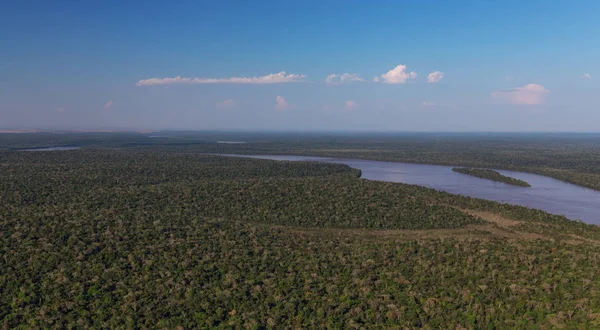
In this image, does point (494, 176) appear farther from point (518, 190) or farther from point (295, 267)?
point (295, 267)

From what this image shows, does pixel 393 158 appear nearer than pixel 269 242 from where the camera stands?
No

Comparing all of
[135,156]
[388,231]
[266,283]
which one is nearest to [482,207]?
[388,231]

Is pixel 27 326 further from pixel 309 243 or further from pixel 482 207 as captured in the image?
pixel 482 207

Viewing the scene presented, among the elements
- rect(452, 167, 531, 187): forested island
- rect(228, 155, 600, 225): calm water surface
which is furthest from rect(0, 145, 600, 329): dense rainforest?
rect(452, 167, 531, 187): forested island

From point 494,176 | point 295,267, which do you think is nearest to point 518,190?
point 494,176

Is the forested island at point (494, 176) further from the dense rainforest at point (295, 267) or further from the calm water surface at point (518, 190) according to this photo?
the dense rainforest at point (295, 267)
